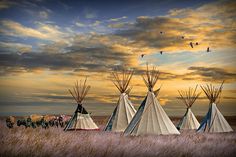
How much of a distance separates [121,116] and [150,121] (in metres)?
2.45

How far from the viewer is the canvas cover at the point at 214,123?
12758mm

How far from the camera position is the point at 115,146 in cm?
714

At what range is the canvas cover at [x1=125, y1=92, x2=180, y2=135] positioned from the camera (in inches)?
387

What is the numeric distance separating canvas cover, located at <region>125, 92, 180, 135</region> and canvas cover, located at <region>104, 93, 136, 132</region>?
201 cm

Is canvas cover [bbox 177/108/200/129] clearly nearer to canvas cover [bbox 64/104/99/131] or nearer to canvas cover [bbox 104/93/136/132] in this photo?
canvas cover [bbox 104/93/136/132]

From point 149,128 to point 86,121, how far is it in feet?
11.6

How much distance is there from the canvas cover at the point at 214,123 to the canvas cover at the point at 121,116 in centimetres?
264

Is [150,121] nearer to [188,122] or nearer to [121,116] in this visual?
[121,116]

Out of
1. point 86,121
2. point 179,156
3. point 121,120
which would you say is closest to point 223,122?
point 121,120

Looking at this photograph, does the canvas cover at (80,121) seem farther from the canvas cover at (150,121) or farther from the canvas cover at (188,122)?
the canvas cover at (188,122)

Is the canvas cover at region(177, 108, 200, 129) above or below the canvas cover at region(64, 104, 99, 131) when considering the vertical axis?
below

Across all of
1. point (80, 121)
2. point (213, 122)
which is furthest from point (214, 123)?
point (80, 121)

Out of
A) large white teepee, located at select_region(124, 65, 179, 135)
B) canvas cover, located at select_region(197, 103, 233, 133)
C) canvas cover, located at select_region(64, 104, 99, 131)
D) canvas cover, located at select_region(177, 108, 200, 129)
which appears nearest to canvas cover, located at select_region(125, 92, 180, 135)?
large white teepee, located at select_region(124, 65, 179, 135)

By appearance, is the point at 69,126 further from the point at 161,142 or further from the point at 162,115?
the point at 161,142
